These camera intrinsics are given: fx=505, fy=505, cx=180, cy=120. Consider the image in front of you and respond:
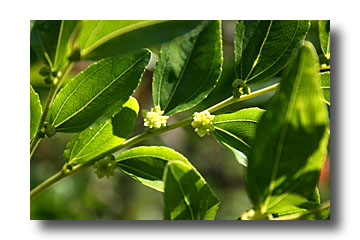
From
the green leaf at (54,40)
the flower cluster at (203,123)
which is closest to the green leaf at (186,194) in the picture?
the flower cluster at (203,123)

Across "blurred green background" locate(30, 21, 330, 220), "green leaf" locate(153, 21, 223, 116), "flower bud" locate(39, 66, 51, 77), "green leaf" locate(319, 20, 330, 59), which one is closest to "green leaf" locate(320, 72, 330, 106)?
"green leaf" locate(319, 20, 330, 59)

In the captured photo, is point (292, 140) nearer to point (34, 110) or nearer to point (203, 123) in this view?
point (203, 123)

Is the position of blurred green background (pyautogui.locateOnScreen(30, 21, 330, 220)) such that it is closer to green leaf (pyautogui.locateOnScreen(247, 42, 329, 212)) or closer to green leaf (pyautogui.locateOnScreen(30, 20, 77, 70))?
green leaf (pyautogui.locateOnScreen(30, 20, 77, 70))

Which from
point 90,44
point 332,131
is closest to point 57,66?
point 90,44

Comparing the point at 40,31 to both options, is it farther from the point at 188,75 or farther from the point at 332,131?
the point at 332,131

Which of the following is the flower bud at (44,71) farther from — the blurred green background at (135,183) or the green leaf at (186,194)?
the green leaf at (186,194)

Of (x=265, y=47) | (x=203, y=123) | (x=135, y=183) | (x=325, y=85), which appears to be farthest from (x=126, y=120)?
(x=135, y=183)
